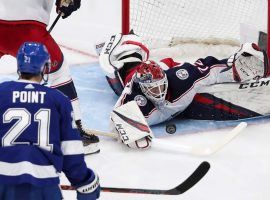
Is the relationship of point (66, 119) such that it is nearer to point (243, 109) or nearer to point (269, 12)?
point (243, 109)

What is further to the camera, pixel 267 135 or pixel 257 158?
pixel 267 135

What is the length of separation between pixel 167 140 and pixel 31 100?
4.06ft

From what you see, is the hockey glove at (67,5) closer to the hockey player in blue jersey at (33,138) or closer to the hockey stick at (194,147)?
the hockey stick at (194,147)

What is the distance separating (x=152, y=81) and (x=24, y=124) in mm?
1281

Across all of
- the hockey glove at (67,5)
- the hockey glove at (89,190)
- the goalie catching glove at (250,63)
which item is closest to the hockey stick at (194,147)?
the goalie catching glove at (250,63)

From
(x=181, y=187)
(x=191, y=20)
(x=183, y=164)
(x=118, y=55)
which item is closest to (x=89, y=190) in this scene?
(x=181, y=187)

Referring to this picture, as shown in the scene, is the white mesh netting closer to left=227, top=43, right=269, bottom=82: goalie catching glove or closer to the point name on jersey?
left=227, top=43, right=269, bottom=82: goalie catching glove

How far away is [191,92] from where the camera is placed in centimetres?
293

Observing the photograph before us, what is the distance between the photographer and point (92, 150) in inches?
102

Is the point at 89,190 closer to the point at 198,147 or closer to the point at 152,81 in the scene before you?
the point at 198,147

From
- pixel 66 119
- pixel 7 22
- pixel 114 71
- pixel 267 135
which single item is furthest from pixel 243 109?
pixel 66 119

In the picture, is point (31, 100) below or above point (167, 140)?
above

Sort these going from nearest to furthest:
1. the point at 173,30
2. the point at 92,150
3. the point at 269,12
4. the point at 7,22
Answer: the point at 7,22 → the point at 92,150 → the point at 269,12 → the point at 173,30

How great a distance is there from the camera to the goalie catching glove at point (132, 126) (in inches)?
103
